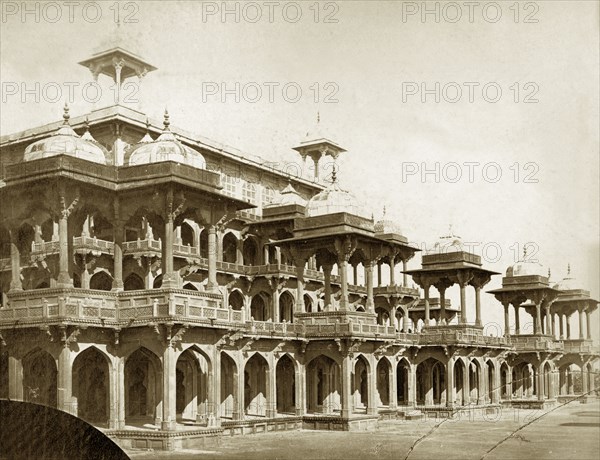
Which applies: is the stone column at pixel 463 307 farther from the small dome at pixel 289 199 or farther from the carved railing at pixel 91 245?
the carved railing at pixel 91 245

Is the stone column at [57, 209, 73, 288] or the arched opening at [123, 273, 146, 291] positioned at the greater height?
the stone column at [57, 209, 73, 288]

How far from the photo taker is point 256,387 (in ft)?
128

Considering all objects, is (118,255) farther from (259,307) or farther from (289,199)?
(259,307)

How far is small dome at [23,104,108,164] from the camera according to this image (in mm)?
29297

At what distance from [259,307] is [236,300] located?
2.15 meters

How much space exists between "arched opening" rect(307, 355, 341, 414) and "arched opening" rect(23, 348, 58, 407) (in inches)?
552

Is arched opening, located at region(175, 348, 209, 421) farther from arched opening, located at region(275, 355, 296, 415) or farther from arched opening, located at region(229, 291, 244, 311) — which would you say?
arched opening, located at region(229, 291, 244, 311)

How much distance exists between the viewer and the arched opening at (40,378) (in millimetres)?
28453

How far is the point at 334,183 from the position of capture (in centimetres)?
4056

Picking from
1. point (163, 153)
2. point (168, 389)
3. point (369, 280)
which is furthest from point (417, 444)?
point (163, 153)

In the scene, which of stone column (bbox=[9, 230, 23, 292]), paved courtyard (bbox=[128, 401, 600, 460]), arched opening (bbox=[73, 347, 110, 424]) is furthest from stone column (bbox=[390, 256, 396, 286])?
stone column (bbox=[9, 230, 23, 292])

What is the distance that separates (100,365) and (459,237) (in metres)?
29.7

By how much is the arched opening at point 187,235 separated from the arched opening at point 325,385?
9.25m

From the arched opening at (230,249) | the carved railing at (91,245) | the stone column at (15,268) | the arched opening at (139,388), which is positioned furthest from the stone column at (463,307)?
the stone column at (15,268)
